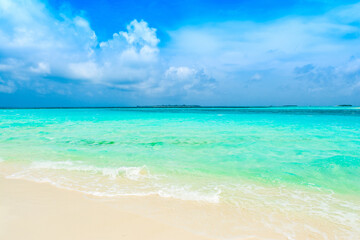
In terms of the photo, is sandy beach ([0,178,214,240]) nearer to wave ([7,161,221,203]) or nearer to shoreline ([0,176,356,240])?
shoreline ([0,176,356,240])

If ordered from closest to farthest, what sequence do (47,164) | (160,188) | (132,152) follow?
Answer: (160,188) < (47,164) < (132,152)

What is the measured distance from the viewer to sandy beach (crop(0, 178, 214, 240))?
9.70 feet

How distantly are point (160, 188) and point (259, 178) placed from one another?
109 inches

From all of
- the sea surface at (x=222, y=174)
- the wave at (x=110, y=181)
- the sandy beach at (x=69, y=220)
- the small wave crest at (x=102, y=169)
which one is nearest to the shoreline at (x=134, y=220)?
the sandy beach at (x=69, y=220)

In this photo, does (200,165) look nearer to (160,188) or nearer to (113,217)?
(160,188)

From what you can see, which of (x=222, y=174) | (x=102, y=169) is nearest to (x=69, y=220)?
(x=102, y=169)

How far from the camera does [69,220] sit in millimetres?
3311

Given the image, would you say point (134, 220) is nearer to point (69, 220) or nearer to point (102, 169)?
point (69, 220)

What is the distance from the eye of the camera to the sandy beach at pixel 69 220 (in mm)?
2957

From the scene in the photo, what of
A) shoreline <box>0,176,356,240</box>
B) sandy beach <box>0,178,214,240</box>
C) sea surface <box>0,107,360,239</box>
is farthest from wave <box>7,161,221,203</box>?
sandy beach <box>0,178,214,240</box>

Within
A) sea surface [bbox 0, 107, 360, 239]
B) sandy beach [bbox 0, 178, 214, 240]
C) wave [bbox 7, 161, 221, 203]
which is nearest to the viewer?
sandy beach [bbox 0, 178, 214, 240]

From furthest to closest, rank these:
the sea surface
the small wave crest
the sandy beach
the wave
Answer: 1. the small wave crest
2. the wave
3. the sea surface
4. the sandy beach

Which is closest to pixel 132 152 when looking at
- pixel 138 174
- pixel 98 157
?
pixel 98 157

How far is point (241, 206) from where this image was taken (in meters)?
3.87
